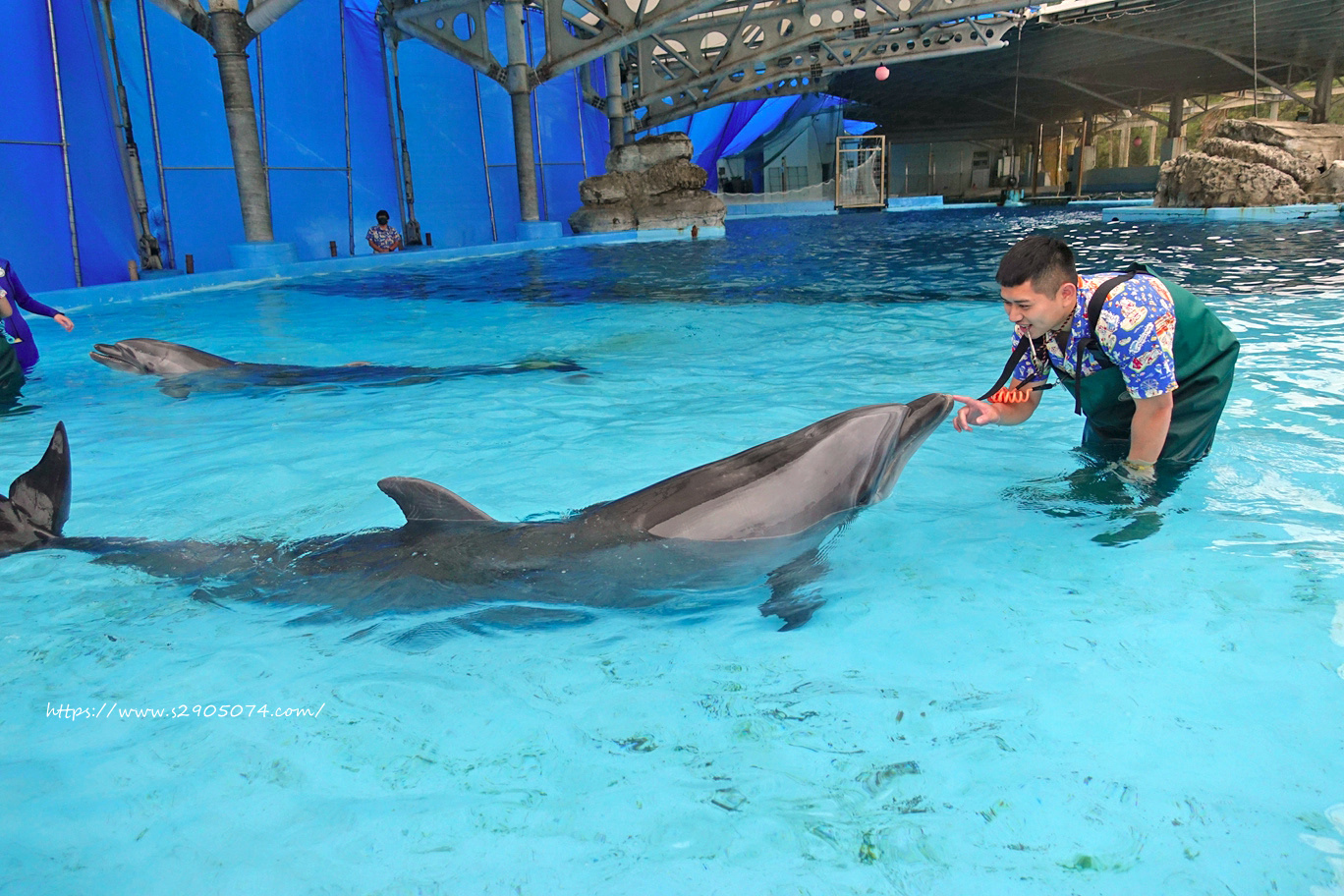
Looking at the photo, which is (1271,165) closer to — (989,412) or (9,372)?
(989,412)

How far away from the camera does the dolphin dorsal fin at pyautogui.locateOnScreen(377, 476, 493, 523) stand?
266cm

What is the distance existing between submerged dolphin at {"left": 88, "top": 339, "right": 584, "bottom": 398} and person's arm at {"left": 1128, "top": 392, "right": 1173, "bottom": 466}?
447 cm

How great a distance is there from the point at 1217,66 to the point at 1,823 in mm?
42607

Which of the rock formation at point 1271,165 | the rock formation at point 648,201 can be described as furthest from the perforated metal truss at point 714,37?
the rock formation at point 1271,165

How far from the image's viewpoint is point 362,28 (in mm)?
18812

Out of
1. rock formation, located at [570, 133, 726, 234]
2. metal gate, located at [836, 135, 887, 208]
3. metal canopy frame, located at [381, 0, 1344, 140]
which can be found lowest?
rock formation, located at [570, 133, 726, 234]

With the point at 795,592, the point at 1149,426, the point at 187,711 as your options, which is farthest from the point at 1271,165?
the point at 187,711

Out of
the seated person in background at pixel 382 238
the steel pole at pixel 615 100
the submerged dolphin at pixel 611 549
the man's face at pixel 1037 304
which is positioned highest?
the steel pole at pixel 615 100

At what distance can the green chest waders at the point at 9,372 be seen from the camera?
19.7 ft

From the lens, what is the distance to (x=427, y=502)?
2.70 m

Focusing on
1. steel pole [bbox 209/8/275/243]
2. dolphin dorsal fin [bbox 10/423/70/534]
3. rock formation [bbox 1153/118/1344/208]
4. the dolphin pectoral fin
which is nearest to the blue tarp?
steel pole [bbox 209/8/275/243]

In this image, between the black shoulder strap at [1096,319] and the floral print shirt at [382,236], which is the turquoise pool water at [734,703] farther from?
the floral print shirt at [382,236]

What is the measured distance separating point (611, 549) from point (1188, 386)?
2295mm

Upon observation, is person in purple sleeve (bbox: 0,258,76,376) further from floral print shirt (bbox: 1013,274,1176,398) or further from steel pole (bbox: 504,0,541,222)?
steel pole (bbox: 504,0,541,222)
